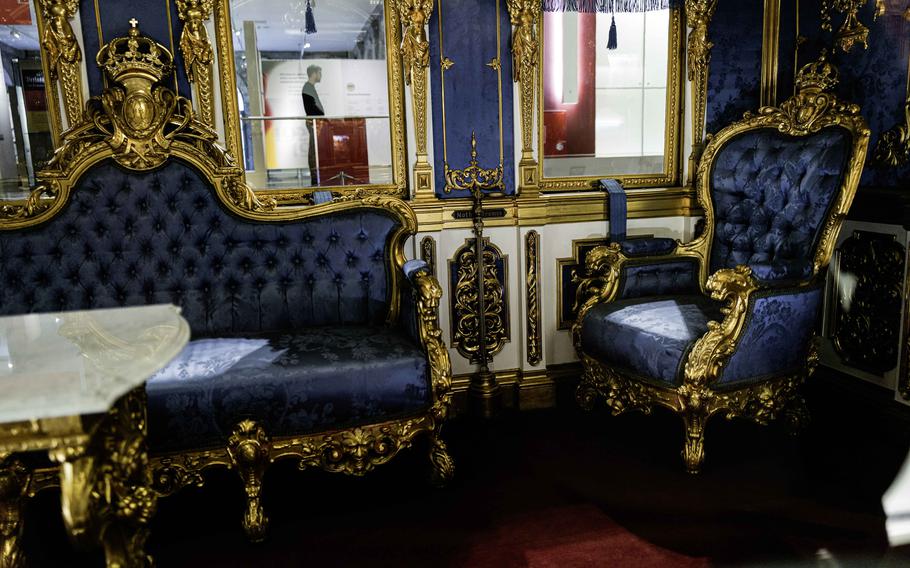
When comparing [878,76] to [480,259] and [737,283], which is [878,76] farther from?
[480,259]

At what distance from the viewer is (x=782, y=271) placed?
7.47ft

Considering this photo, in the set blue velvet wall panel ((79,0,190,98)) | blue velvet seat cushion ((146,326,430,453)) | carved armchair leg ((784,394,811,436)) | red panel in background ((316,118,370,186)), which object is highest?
blue velvet wall panel ((79,0,190,98))

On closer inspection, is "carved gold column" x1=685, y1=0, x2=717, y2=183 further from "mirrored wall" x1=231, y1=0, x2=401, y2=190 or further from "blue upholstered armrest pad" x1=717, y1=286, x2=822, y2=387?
"mirrored wall" x1=231, y1=0, x2=401, y2=190

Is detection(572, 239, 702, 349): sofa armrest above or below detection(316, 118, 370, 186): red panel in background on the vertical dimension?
below

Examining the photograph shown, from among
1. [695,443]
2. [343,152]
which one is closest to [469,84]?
[343,152]

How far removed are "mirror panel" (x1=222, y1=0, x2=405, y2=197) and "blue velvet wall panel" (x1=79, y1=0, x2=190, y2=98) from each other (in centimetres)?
22

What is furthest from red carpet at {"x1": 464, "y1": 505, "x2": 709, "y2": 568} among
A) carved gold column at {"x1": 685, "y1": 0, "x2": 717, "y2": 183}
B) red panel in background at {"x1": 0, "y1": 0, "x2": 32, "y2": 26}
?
red panel in background at {"x1": 0, "y1": 0, "x2": 32, "y2": 26}

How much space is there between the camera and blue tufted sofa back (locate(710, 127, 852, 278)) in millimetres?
2453

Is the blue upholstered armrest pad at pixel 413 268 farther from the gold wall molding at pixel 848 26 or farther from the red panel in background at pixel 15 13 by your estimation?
the gold wall molding at pixel 848 26

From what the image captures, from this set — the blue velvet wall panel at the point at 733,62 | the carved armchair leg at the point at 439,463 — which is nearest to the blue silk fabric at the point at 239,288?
the carved armchair leg at the point at 439,463

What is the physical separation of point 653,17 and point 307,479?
245 centimetres

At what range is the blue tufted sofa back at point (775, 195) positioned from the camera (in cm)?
245

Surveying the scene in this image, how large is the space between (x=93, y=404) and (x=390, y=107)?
6.61 feet

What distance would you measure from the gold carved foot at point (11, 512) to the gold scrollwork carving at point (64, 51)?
1.26 m
